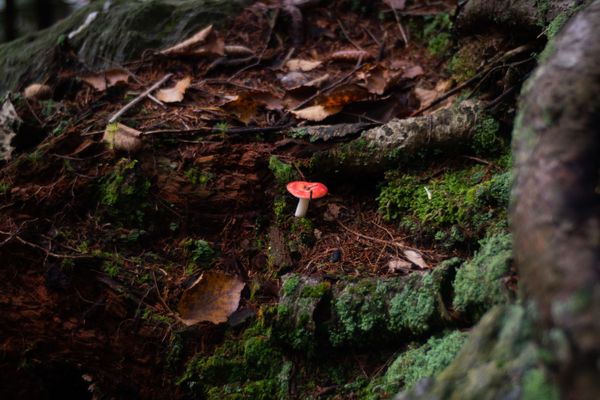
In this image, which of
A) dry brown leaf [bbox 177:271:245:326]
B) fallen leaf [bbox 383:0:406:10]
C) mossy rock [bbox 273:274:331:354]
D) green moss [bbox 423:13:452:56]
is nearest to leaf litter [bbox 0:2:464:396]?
dry brown leaf [bbox 177:271:245:326]

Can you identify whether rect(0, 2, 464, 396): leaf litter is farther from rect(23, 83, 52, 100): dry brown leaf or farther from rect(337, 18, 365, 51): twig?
rect(337, 18, 365, 51): twig

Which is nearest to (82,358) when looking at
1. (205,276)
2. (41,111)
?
(205,276)

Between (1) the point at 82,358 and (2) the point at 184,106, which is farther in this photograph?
(2) the point at 184,106

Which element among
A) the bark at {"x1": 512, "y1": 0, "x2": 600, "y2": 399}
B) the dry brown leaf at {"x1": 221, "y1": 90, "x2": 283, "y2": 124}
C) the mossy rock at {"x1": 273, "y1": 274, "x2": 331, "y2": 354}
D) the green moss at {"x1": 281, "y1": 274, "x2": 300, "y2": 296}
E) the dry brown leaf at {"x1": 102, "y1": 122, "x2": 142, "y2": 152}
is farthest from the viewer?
the dry brown leaf at {"x1": 221, "y1": 90, "x2": 283, "y2": 124}

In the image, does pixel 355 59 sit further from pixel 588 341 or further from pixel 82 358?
pixel 588 341

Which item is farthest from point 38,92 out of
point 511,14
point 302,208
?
point 511,14

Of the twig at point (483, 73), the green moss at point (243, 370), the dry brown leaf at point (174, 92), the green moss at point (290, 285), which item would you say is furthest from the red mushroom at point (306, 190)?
the dry brown leaf at point (174, 92)
